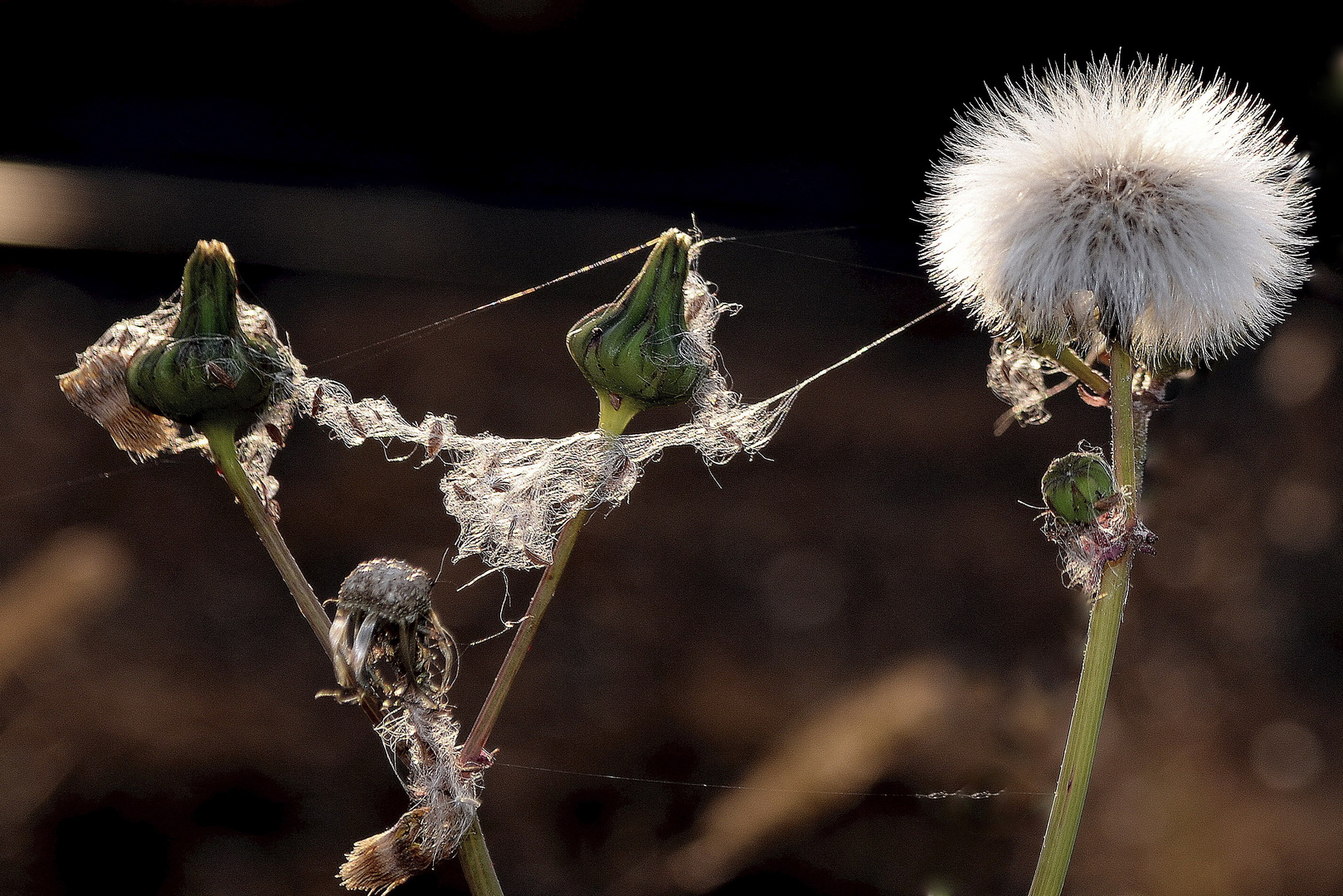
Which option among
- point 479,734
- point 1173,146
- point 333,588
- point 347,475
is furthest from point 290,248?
point 1173,146

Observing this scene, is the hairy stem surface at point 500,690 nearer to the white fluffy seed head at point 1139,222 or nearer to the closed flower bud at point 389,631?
the closed flower bud at point 389,631

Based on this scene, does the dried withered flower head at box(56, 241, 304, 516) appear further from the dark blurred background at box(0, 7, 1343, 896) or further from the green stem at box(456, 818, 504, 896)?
the dark blurred background at box(0, 7, 1343, 896)

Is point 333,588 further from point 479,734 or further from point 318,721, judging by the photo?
point 479,734

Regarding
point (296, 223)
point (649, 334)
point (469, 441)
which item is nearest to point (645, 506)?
point (296, 223)

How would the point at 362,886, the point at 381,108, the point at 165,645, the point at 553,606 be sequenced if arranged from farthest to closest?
the point at 553,606 → the point at 165,645 → the point at 381,108 → the point at 362,886

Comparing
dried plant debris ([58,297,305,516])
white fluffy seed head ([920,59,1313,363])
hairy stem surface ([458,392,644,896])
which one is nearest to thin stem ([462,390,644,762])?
hairy stem surface ([458,392,644,896])

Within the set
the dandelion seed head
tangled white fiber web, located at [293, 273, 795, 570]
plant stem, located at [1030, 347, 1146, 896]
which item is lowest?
plant stem, located at [1030, 347, 1146, 896]
